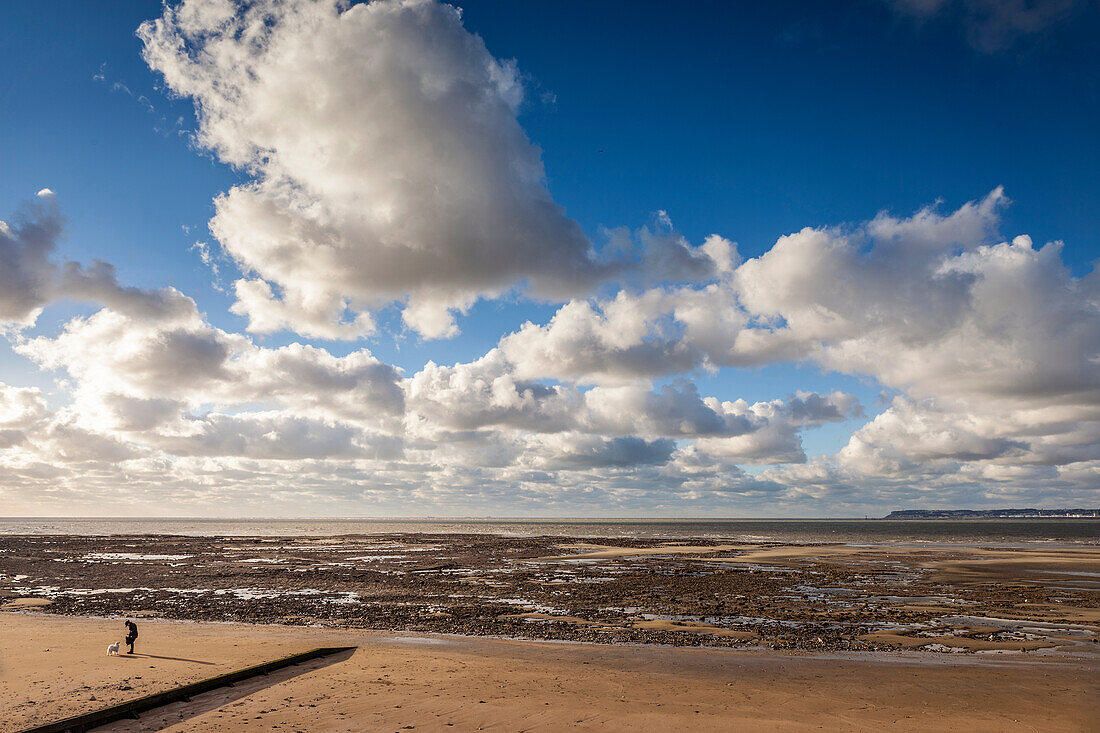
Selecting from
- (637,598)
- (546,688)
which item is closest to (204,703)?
(546,688)

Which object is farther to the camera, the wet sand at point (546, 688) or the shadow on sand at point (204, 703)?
the wet sand at point (546, 688)

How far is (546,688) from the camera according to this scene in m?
13.9

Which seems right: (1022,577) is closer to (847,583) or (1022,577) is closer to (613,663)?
(847,583)

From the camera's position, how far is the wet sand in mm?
11750

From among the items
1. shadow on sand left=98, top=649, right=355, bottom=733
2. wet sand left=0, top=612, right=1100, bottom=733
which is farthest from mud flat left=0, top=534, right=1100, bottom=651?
shadow on sand left=98, top=649, right=355, bottom=733

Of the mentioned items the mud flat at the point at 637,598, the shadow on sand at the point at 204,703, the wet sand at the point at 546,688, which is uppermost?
the shadow on sand at the point at 204,703

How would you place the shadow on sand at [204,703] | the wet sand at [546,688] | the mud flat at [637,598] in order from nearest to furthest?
the shadow on sand at [204,703] < the wet sand at [546,688] < the mud flat at [637,598]

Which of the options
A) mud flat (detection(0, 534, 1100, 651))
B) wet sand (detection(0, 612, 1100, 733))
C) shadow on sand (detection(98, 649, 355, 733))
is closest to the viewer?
shadow on sand (detection(98, 649, 355, 733))

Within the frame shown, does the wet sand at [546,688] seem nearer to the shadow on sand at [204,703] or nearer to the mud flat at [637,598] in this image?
the shadow on sand at [204,703]

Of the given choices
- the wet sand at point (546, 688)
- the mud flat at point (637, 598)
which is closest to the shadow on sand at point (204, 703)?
the wet sand at point (546, 688)

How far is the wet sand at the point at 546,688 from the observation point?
11.8 meters

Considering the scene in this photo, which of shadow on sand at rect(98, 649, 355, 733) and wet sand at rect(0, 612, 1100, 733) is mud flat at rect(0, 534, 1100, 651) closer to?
wet sand at rect(0, 612, 1100, 733)

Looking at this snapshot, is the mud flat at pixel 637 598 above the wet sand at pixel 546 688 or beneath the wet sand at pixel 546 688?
beneath

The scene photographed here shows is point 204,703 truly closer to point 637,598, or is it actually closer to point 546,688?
point 546,688
